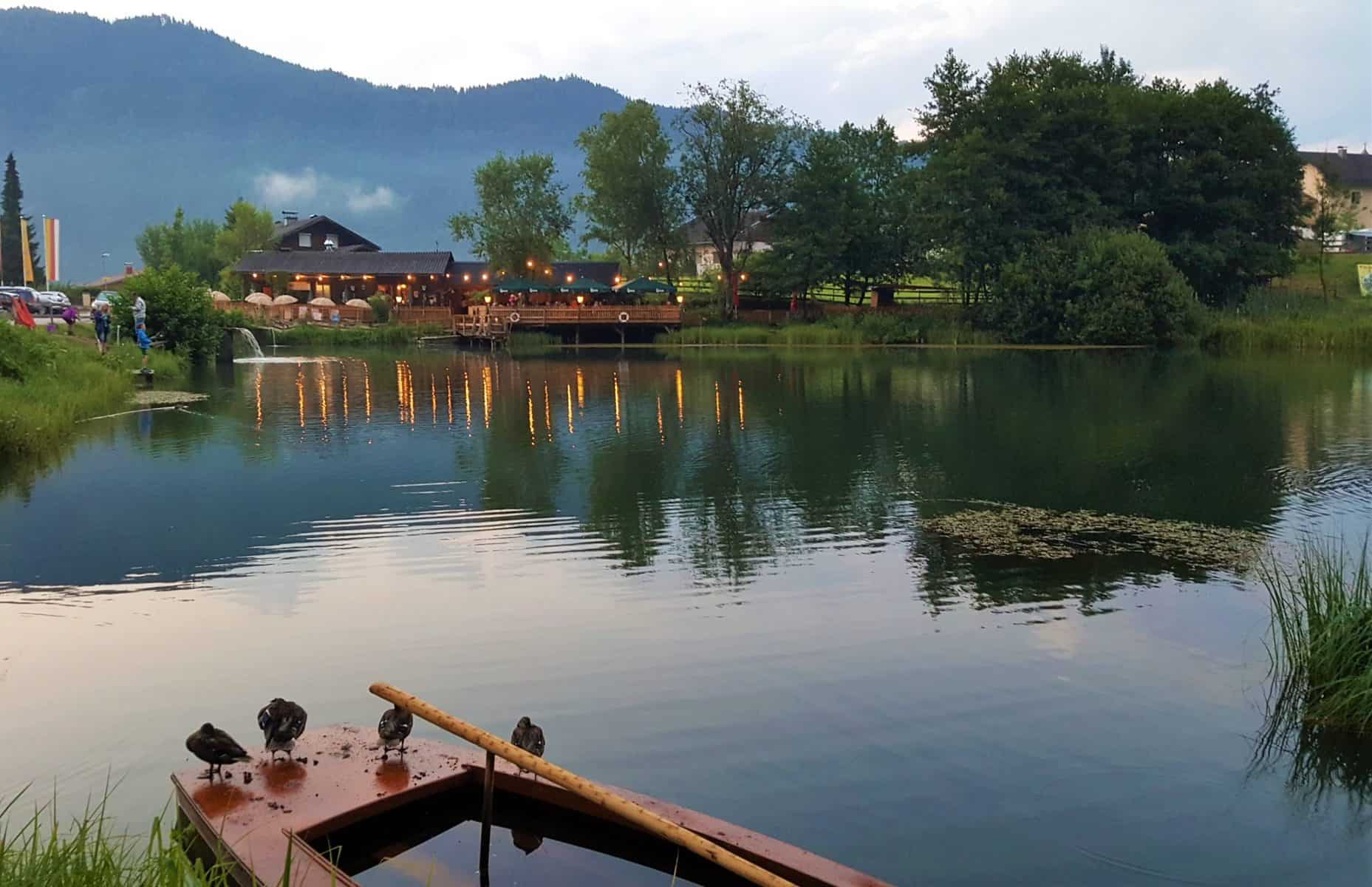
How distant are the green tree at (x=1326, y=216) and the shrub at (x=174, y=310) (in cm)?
5089

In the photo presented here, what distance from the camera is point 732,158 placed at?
75.1 metres

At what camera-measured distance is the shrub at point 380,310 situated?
260 ft

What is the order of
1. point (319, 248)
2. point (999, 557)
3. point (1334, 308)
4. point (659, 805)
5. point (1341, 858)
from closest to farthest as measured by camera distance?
point (659, 805) → point (1341, 858) → point (999, 557) → point (1334, 308) → point (319, 248)

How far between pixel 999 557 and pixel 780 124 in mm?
65392

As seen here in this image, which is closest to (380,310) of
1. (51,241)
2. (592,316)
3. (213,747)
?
(592,316)

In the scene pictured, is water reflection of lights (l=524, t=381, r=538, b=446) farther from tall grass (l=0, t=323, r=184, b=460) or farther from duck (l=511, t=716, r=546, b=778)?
duck (l=511, t=716, r=546, b=778)

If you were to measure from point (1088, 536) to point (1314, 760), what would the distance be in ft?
22.2

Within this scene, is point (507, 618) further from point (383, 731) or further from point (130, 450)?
point (130, 450)

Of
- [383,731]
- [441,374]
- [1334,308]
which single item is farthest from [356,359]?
[383,731]

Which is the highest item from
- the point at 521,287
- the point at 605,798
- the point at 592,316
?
the point at 521,287

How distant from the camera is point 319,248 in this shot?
10262 cm

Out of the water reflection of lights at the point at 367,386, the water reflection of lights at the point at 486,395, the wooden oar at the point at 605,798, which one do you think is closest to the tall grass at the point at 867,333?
the water reflection of lights at the point at 486,395

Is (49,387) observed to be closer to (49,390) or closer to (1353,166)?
(49,390)

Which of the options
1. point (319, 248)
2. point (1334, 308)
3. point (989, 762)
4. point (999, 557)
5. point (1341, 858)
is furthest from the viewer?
point (319, 248)
